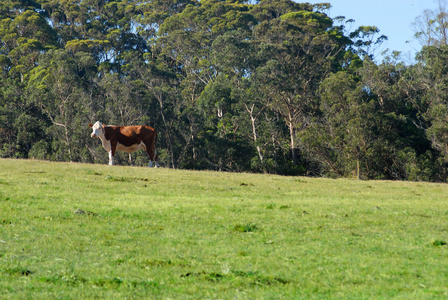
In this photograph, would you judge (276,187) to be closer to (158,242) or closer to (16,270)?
(158,242)

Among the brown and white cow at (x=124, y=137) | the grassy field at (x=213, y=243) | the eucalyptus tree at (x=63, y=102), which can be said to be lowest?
the grassy field at (x=213, y=243)

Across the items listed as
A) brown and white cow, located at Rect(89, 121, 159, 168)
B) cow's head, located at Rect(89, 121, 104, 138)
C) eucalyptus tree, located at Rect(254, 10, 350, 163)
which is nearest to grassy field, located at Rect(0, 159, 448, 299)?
cow's head, located at Rect(89, 121, 104, 138)

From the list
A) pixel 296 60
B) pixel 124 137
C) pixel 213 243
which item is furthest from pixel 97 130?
pixel 296 60

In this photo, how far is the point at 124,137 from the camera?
3044 centimetres

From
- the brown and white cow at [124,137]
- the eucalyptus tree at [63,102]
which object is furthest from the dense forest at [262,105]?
the brown and white cow at [124,137]

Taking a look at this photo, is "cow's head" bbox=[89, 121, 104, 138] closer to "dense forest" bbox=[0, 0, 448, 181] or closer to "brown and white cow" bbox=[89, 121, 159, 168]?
"brown and white cow" bbox=[89, 121, 159, 168]

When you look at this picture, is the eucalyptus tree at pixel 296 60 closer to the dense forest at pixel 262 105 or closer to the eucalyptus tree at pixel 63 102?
the dense forest at pixel 262 105

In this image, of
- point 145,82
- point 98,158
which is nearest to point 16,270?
point 98,158

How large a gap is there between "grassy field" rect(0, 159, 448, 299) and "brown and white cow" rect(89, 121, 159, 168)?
11.0 meters

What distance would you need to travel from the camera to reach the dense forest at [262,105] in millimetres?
42156

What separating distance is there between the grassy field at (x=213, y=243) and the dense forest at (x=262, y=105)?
2451cm

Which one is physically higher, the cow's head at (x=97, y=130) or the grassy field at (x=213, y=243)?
the cow's head at (x=97, y=130)

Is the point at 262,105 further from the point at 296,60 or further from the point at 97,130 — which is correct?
the point at 97,130

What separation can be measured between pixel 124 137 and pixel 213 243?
21121mm
